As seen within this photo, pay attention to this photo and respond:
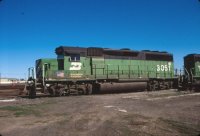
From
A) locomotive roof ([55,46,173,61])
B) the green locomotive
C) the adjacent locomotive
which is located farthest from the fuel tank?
the adjacent locomotive

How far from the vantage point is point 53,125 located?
9516 mm

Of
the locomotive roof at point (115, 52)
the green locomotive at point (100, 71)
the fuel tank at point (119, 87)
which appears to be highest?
the locomotive roof at point (115, 52)

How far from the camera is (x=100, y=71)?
25062 mm

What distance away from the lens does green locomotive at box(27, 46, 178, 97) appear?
73.8 feet

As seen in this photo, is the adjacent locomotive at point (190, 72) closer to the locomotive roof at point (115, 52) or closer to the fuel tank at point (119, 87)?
the locomotive roof at point (115, 52)

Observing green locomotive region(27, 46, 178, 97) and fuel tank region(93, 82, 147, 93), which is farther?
fuel tank region(93, 82, 147, 93)

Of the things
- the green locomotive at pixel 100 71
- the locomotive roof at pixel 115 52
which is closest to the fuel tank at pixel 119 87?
the green locomotive at pixel 100 71

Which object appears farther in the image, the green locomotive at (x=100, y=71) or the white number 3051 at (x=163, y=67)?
the white number 3051 at (x=163, y=67)

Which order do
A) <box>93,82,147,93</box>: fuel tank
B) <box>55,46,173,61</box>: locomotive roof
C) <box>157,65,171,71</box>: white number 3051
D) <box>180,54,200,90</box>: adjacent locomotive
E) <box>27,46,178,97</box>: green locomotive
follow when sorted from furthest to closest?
<box>180,54,200,90</box>: adjacent locomotive
<box>157,65,171,71</box>: white number 3051
<box>93,82,147,93</box>: fuel tank
<box>55,46,173,61</box>: locomotive roof
<box>27,46,178,97</box>: green locomotive

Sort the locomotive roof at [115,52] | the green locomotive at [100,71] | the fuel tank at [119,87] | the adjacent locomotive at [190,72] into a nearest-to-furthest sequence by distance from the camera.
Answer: the green locomotive at [100,71] → the locomotive roof at [115,52] → the fuel tank at [119,87] → the adjacent locomotive at [190,72]

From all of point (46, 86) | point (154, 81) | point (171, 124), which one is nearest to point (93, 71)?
point (46, 86)

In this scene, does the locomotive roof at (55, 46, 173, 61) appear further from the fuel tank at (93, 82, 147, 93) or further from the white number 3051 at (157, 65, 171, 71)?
the fuel tank at (93, 82, 147, 93)

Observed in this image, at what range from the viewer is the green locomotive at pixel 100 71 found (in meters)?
22.5

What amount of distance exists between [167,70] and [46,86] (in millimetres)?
14227
